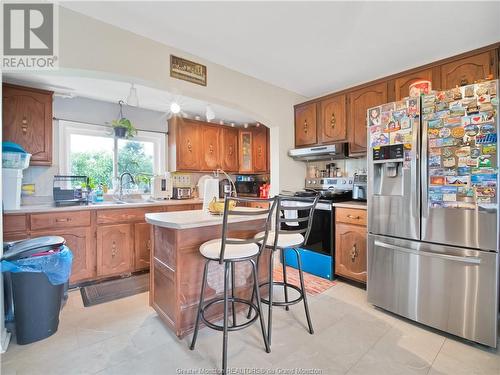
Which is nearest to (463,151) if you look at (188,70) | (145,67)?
(188,70)

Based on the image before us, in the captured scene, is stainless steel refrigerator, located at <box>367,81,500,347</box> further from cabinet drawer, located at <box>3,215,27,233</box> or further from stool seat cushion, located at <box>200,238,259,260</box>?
cabinet drawer, located at <box>3,215,27,233</box>

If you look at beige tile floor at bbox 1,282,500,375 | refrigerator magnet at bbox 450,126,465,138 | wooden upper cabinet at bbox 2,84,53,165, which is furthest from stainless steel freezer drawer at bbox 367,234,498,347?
wooden upper cabinet at bbox 2,84,53,165

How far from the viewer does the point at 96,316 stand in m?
2.12

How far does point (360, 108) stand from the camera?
294 centimetres

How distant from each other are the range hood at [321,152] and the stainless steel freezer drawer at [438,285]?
3.97 ft

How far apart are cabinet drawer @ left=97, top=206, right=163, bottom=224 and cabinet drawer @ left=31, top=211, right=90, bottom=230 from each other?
135 millimetres

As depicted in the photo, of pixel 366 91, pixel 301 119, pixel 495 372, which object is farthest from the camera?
pixel 301 119

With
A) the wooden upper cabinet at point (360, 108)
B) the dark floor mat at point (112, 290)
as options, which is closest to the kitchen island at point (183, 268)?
the dark floor mat at point (112, 290)

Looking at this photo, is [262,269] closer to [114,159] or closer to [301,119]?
[301,119]

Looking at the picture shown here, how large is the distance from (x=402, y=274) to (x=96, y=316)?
8.54ft

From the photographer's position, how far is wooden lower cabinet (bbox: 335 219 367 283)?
2.61 m

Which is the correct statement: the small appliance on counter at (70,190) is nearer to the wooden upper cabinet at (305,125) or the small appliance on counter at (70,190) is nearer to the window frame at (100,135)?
the window frame at (100,135)

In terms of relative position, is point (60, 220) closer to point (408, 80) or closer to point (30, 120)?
point (30, 120)

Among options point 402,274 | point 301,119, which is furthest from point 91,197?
point 402,274
